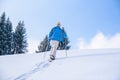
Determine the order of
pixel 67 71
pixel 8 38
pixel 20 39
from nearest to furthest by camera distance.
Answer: pixel 67 71 < pixel 8 38 < pixel 20 39

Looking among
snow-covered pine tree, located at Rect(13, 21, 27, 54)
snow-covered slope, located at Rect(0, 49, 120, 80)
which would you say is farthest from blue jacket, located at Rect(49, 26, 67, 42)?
snow-covered pine tree, located at Rect(13, 21, 27, 54)

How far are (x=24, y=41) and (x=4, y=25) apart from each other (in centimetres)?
814

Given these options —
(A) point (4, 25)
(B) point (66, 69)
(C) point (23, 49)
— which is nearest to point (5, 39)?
(A) point (4, 25)

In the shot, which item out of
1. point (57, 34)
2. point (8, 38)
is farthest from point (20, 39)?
point (57, 34)

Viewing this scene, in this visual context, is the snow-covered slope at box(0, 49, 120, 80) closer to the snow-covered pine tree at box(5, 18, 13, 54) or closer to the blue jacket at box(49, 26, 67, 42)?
the blue jacket at box(49, 26, 67, 42)

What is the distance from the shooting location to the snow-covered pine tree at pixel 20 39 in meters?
52.9

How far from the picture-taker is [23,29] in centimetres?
5606

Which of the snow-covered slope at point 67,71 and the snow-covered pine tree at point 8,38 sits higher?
the snow-covered pine tree at point 8,38

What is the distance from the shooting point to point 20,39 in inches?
2130

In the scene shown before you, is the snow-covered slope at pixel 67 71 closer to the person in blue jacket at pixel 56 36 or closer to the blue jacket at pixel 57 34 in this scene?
the person in blue jacket at pixel 56 36

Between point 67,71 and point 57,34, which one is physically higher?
point 57,34

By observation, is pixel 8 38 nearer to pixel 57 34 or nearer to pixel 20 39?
pixel 20 39

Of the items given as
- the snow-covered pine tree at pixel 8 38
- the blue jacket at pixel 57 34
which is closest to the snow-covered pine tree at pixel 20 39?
the snow-covered pine tree at pixel 8 38

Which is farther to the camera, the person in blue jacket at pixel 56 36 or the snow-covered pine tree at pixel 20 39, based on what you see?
the snow-covered pine tree at pixel 20 39
